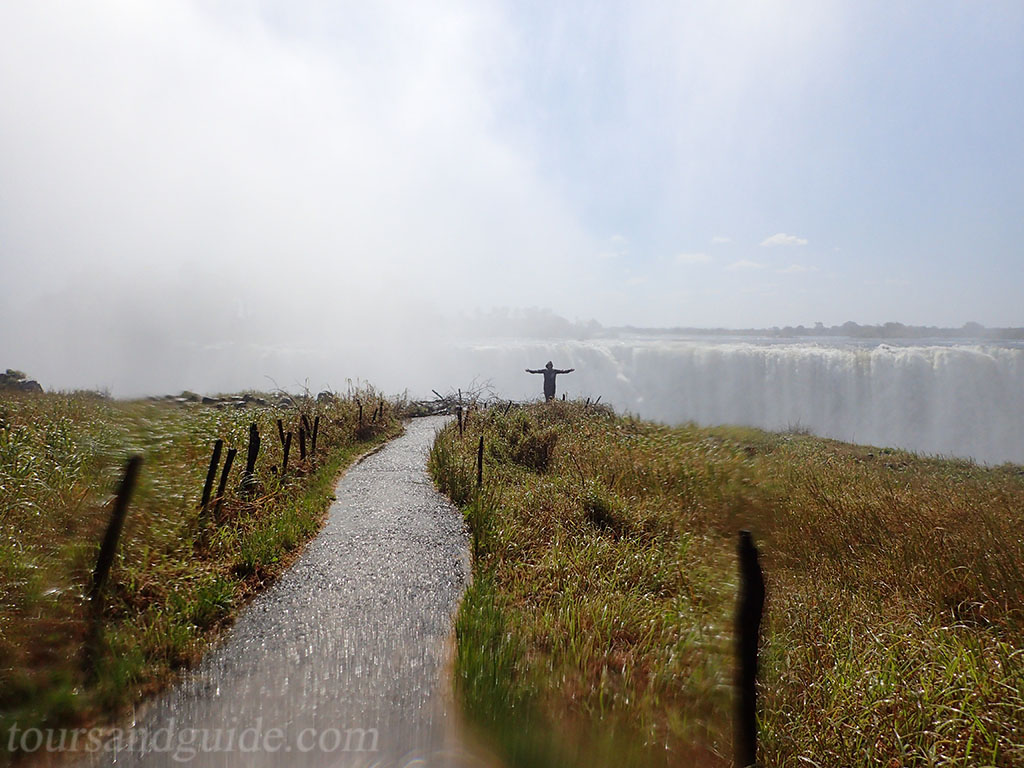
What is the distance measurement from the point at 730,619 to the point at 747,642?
2.61 meters

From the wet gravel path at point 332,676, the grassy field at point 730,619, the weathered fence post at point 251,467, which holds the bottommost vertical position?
the wet gravel path at point 332,676

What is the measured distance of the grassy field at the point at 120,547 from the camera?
3161 millimetres

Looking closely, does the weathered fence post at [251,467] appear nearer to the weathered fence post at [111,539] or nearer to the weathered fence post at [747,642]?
the weathered fence post at [111,539]

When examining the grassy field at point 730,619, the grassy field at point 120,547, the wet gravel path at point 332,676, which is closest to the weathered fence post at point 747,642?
the grassy field at point 730,619

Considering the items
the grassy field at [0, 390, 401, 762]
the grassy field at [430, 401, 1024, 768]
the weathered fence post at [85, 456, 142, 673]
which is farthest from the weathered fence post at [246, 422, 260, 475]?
the grassy field at [430, 401, 1024, 768]

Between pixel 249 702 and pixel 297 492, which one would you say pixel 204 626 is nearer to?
pixel 249 702

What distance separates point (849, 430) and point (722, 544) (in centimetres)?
4311

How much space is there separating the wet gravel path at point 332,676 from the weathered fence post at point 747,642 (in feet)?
4.91

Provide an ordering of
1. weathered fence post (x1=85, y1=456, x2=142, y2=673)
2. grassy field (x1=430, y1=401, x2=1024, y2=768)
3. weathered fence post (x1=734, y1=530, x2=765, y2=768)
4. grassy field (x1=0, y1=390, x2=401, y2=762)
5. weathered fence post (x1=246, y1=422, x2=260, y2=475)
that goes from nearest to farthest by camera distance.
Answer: weathered fence post (x1=734, y1=530, x2=765, y2=768), grassy field (x1=430, y1=401, x2=1024, y2=768), grassy field (x1=0, y1=390, x2=401, y2=762), weathered fence post (x1=85, y1=456, x2=142, y2=673), weathered fence post (x1=246, y1=422, x2=260, y2=475)

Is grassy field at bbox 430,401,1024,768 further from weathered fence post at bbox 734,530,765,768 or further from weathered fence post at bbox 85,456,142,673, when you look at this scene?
weathered fence post at bbox 85,456,142,673

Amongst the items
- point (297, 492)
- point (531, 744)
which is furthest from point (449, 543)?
point (531, 744)

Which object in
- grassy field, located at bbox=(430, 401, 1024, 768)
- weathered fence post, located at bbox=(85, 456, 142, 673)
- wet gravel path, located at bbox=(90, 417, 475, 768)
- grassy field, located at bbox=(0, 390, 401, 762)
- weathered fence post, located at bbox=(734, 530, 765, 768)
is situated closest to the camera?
weathered fence post, located at bbox=(734, 530, 765, 768)

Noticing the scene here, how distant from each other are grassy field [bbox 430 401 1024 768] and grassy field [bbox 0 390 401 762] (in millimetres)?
2222

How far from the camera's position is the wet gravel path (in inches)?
116
